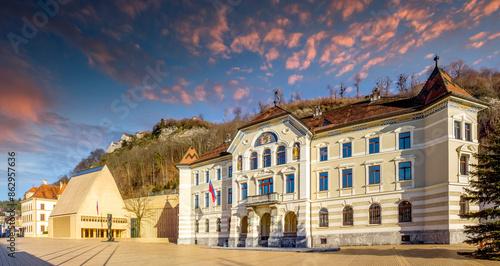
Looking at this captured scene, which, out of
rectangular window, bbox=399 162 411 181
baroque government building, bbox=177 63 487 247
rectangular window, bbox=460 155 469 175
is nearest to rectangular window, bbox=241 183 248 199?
baroque government building, bbox=177 63 487 247

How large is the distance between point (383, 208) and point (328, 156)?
7020 millimetres

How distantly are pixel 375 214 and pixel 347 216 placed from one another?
8.52 ft

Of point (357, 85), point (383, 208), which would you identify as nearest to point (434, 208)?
point (383, 208)

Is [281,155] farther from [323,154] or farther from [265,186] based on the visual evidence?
[323,154]

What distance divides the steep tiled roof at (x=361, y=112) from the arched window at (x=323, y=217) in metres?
7.93

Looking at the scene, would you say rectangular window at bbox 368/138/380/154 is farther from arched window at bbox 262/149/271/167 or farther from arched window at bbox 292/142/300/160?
arched window at bbox 262/149/271/167

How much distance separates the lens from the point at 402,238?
2820 centimetres

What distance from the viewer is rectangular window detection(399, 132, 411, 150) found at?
2962 cm

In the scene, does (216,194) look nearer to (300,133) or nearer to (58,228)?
(300,133)

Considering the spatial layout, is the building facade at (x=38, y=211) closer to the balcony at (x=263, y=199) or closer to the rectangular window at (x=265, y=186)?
the balcony at (x=263, y=199)

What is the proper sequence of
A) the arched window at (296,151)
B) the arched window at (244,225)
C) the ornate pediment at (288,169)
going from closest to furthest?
the ornate pediment at (288,169) → the arched window at (296,151) → the arched window at (244,225)

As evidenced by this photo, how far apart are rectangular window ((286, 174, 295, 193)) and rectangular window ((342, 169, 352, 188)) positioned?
4.95m

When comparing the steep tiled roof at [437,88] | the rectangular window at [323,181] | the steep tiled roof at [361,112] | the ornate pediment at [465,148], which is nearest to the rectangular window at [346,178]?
the rectangular window at [323,181]

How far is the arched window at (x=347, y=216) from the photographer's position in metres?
31.5
